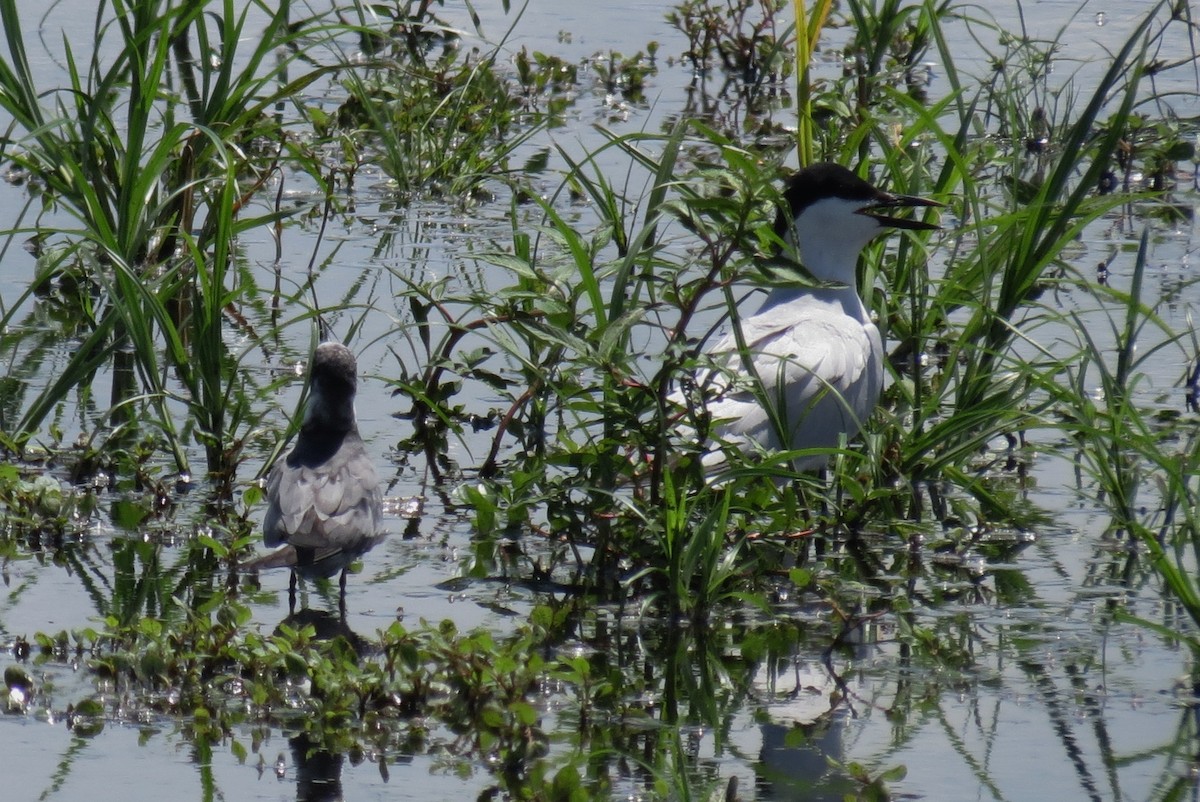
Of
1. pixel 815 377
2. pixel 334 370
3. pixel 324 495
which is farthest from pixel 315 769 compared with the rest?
pixel 815 377

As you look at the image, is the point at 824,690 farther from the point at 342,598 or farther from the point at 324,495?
the point at 324,495

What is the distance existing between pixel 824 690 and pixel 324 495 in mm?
A: 1372

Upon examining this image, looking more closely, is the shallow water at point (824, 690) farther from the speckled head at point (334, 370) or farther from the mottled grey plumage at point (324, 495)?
the speckled head at point (334, 370)

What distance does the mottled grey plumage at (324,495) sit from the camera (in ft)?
15.4

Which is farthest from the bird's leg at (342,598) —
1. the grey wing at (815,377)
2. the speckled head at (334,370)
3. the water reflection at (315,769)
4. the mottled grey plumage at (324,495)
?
the grey wing at (815,377)

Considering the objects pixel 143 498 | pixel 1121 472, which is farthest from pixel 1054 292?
pixel 143 498

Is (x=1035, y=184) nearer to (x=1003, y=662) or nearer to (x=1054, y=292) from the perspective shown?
(x=1054, y=292)

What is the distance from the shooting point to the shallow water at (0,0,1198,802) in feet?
12.0

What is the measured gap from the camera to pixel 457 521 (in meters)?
5.36

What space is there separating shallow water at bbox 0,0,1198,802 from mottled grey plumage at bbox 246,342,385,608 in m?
0.13

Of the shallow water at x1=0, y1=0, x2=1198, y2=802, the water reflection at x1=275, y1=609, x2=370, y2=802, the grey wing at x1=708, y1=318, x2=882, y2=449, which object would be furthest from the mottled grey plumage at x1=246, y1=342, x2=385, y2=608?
the grey wing at x1=708, y1=318, x2=882, y2=449

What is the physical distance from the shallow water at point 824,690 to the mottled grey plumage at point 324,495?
0.13 metres

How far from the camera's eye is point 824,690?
4.27 m

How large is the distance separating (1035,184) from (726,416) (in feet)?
8.15
